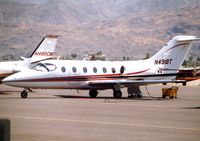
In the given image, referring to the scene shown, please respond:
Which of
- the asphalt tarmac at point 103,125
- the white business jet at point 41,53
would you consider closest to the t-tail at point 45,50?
the white business jet at point 41,53

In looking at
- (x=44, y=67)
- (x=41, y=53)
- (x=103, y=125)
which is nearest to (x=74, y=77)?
(x=44, y=67)

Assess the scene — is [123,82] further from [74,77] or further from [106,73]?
[74,77]

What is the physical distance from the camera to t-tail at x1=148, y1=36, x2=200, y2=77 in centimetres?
3819

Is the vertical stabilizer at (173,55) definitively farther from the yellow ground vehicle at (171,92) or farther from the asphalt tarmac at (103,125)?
the asphalt tarmac at (103,125)

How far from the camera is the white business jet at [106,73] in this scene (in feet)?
115

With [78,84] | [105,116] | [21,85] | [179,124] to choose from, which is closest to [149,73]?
[78,84]

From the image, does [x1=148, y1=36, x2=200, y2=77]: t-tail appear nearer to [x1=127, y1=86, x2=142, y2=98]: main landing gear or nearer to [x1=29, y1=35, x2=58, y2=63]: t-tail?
[x1=127, y1=86, x2=142, y2=98]: main landing gear

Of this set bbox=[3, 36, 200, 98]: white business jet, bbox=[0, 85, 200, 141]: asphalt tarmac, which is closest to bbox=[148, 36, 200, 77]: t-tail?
bbox=[3, 36, 200, 98]: white business jet

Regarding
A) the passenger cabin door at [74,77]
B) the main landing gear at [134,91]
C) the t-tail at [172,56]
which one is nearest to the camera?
the passenger cabin door at [74,77]

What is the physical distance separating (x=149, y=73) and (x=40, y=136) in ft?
77.2

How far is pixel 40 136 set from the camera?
15.0m

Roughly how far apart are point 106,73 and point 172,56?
4527 mm

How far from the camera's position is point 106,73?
37625 mm

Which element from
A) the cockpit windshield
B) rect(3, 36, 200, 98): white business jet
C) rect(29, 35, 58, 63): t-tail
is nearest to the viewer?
rect(3, 36, 200, 98): white business jet
